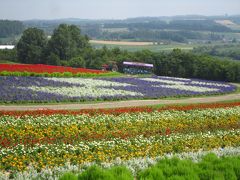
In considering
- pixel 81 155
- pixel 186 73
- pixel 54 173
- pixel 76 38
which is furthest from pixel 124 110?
pixel 76 38

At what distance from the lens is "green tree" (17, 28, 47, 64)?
295 feet

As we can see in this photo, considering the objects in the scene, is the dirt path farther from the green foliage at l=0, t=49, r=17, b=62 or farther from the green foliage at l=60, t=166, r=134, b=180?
the green foliage at l=0, t=49, r=17, b=62

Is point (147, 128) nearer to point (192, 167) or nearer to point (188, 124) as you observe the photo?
point (188, 124)

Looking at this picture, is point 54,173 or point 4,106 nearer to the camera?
point 54,173

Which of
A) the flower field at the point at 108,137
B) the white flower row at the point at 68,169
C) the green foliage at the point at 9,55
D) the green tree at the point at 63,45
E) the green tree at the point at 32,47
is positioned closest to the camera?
the white flower row at the point at 68,169

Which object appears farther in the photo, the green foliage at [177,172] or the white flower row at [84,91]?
the white flower row at [84,91]

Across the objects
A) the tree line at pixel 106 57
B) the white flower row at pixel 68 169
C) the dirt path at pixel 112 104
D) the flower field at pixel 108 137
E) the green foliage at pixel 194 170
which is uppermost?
the green foliage at pixel 194 170

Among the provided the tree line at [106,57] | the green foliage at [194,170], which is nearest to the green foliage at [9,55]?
the tree line at [106,57]

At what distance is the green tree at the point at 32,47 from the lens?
89938 millimetres

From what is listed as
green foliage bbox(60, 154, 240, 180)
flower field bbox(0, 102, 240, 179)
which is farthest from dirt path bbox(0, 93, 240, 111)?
green foliage bbox(60, 154, 240, 180)

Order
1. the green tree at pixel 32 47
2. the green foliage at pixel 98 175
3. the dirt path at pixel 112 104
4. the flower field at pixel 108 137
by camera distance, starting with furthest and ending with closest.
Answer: the green tree at pixel 32 47, the dirt path at pixel 112 104, the flower field at pixel 108 137, the green foliage at pixel 98 175

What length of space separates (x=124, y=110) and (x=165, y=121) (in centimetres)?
270

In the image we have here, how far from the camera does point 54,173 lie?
38.4ft

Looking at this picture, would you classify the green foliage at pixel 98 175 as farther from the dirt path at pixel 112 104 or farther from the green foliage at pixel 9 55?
the green foliage at pixel 9 55
